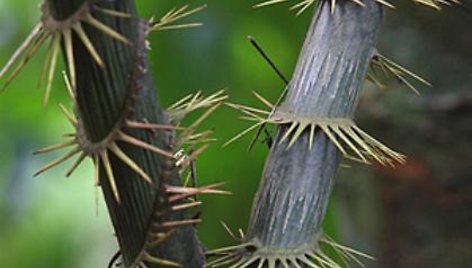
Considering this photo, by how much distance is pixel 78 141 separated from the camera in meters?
0.41

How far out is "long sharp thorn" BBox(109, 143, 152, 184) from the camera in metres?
0.40

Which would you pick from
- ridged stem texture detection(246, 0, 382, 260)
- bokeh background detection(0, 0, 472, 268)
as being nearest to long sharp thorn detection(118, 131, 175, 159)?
ridged stem texture detection(246, 0, 382, 260)

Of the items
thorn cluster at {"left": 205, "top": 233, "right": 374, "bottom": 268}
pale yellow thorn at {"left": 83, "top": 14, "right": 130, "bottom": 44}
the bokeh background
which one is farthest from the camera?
the bokeh background

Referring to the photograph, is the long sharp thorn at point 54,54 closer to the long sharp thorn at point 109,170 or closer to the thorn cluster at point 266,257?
the long sharp thorn at point 109,170

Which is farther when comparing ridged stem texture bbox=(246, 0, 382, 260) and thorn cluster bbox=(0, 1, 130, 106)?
ridged stem texture bbox=(246, 0, 382, 260)

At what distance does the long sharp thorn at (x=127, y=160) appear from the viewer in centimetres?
40

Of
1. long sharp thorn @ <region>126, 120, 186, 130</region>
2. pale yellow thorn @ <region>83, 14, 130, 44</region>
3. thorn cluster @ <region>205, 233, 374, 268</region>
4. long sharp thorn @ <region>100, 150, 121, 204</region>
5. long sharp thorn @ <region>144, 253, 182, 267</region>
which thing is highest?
pale yellow thorn @ <region>83, 14, 130, 44</region>

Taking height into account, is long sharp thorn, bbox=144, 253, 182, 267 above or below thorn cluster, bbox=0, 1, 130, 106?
below

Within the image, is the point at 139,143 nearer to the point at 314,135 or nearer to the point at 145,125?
the point at 145,125

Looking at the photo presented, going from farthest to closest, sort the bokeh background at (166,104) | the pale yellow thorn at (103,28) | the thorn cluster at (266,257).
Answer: the bokeh background at (166,104)
the thorn cluster at (266,257)
the pale yellow thorn at (103,28)

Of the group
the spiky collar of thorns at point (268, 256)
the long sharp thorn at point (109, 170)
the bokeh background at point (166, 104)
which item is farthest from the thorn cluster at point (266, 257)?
the bokeh background at point (166, 104)

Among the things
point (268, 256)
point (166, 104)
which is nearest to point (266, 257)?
point (268, 256)

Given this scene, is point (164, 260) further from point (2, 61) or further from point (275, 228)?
point (2, 61)

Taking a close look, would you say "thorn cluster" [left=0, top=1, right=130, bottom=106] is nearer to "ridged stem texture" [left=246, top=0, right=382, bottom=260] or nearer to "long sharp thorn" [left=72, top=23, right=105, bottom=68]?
"long sharp thorn" [left=72, top=23, right=105, bottom=68]
